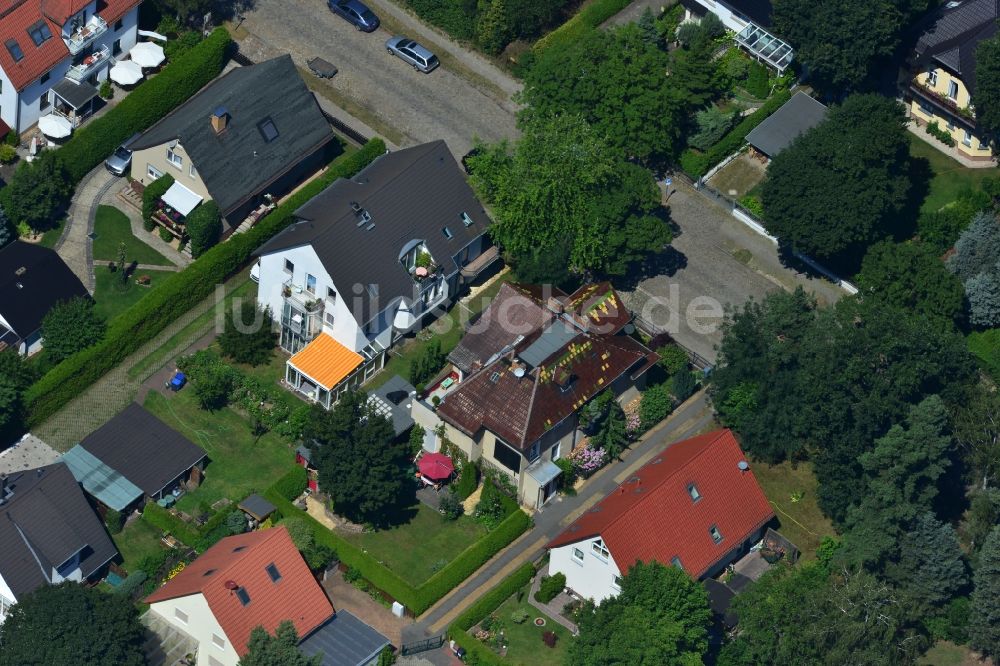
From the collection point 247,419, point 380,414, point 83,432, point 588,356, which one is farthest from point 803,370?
point 83,432

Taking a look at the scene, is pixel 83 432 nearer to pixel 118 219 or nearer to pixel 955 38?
pixel 118 219

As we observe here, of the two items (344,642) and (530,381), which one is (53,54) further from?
(344,642)

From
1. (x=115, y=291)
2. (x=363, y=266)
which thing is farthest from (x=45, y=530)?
(x=363, y=266)

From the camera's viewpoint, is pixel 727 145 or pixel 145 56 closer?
pixel 727 145

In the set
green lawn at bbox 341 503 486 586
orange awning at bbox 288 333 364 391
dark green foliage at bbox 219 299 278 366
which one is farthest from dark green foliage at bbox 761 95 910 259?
dark green foliage at bbox 219 299 278 366

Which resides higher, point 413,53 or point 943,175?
point 413,53

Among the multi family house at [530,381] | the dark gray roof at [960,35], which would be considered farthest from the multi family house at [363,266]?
the dark gray roof at [960,35]

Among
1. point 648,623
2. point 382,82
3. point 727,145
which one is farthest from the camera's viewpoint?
point 382,82

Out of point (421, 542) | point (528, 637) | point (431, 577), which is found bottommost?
point (528, 637)
